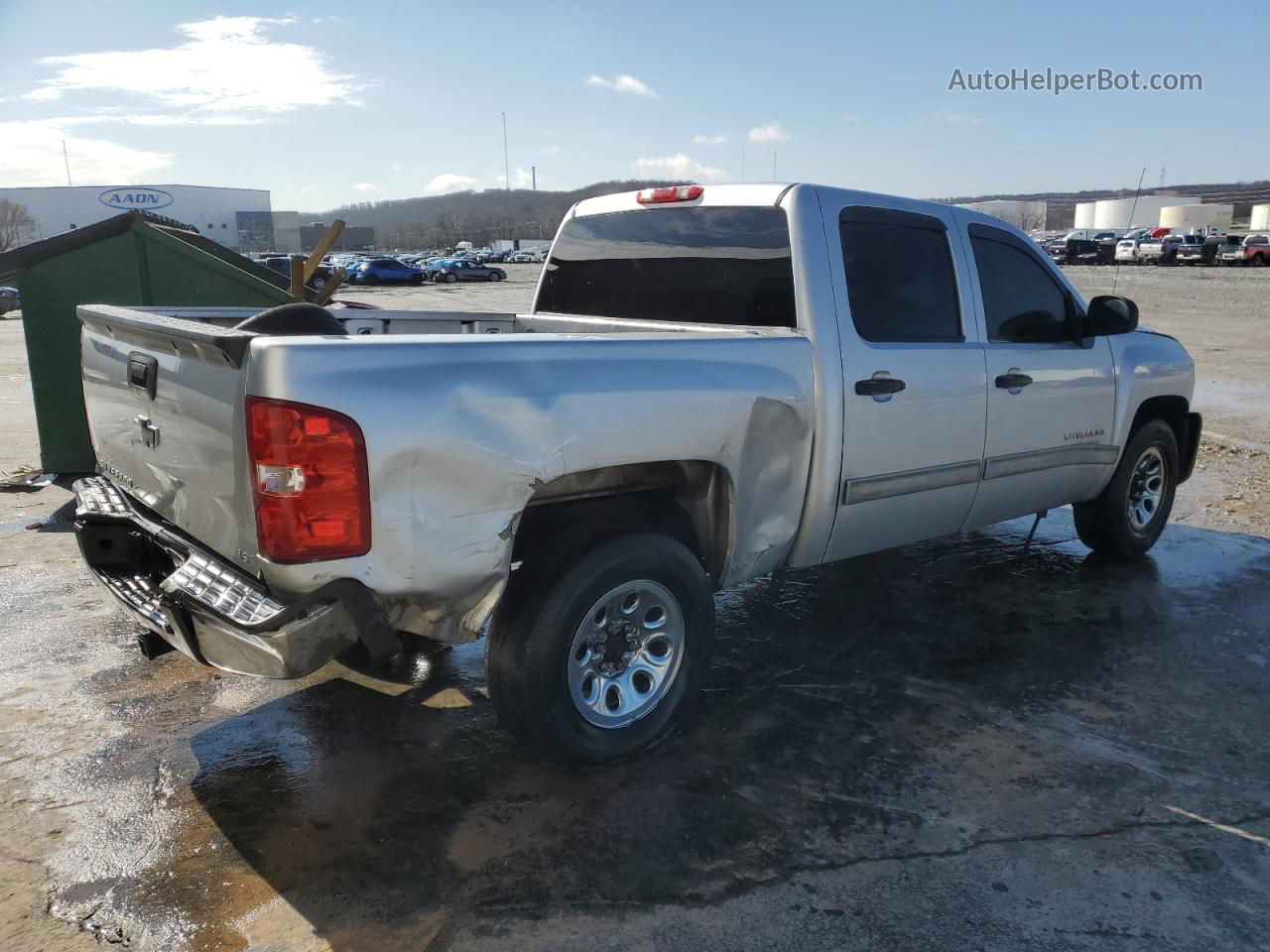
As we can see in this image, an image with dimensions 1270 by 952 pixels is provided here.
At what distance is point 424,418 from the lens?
277 centimetres

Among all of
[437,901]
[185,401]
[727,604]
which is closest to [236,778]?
[437,901]

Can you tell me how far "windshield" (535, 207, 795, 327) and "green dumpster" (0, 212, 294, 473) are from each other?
3.22 metres

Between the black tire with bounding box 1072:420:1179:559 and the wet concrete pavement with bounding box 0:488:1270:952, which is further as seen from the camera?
the black tire with bounding box 1072:420:1179:559

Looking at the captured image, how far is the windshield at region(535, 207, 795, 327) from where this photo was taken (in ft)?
13.2

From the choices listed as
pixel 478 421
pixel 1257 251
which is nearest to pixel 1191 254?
pixel 1257 251

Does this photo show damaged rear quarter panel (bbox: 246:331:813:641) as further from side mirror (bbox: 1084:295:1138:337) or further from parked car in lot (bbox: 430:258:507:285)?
parked car in lot (bbox: 430:258:507:285)

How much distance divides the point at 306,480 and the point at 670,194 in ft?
8.19

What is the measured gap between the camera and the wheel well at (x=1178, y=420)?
5.75 meters

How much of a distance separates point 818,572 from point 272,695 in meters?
3.06

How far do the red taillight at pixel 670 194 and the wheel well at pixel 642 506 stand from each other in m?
1.46

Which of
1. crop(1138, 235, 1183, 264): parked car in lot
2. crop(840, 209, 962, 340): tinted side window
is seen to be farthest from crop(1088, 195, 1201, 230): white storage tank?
crop(840, 209, 962, 340): tinted side window

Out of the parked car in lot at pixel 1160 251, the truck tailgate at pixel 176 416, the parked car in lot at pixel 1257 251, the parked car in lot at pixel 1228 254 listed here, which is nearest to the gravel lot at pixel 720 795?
the truck tailgate at pixel 176 416

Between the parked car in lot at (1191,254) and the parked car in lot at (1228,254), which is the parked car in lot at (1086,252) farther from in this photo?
the parked car in lot at (1228,254)

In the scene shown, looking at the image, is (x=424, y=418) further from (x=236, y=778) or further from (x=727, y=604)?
(x=727, y=604)
